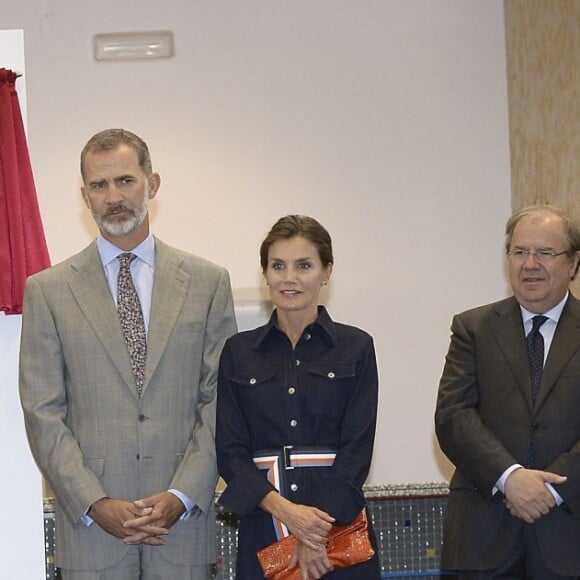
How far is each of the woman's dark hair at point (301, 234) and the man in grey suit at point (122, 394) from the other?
216 millimetres

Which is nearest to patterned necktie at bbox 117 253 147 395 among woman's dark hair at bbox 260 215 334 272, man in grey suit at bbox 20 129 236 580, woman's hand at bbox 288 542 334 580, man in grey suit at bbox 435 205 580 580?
man in grey suit at bbox 20 129 236 580

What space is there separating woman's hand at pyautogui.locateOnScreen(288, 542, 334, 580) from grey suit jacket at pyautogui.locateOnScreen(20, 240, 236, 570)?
29 cm

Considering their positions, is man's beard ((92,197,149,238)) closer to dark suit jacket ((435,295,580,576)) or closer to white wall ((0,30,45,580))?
white wall ((0,30,45,580))

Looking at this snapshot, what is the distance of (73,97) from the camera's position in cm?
513

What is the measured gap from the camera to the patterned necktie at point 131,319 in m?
2.97

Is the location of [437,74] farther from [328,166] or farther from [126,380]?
[126,380]

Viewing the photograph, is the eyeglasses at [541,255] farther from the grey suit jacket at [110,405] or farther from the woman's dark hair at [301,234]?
the grey suit jacket at [110,405]

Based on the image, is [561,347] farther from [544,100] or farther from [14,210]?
[544,100]

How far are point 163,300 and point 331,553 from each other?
81 cm

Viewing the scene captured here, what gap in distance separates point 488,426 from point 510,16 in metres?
2.69

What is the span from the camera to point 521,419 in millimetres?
2963

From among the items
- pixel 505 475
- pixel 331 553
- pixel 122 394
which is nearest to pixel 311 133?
pixel 122 394

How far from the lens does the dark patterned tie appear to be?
9.70ft

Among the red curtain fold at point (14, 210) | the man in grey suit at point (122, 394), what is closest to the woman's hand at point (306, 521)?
the man in grey suit at point (122, 394)
